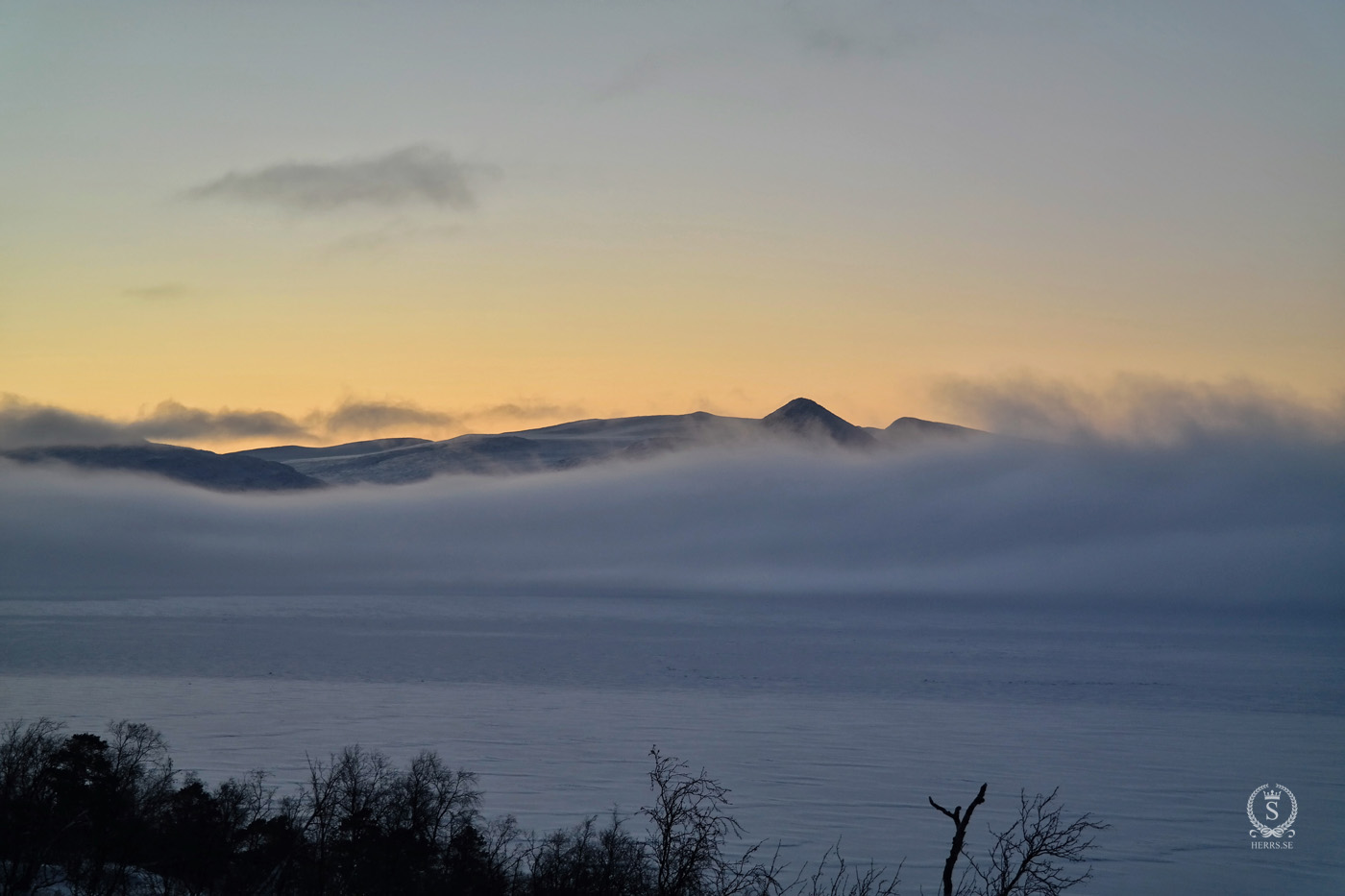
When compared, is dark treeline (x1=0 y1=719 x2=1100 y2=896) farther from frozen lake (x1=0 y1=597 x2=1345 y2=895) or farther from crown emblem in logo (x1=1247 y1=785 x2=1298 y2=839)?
crown emblem in logo (x1=1247 y1=785 x2=1298 y2=839)

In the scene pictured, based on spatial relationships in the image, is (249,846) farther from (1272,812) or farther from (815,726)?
(815,726)

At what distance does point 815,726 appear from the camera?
66375 millimetres

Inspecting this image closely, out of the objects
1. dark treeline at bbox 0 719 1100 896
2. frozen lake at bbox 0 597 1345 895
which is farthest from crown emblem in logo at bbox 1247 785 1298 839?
dark treeline at bbox 0 719 1100 896

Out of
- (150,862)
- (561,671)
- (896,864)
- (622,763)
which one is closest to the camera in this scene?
(150,862)

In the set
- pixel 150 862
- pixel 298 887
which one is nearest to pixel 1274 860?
pixel 298 887

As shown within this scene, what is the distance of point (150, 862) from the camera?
27.3m

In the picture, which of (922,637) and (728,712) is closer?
(728,712)

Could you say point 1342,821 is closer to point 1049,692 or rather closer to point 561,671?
point 1049,692

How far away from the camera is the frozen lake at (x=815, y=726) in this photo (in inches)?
1624

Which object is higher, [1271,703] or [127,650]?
[1271,703]

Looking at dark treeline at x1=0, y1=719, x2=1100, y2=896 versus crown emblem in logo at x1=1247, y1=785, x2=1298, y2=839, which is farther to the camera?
crown emblem in logo at x1=1247, y1=785, x2=1298, y2=839

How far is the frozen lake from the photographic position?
1624 inches

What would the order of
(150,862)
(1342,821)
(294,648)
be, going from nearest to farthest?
(150,862) < (1342,821) < (294,648)

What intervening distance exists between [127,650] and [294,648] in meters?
17.8
